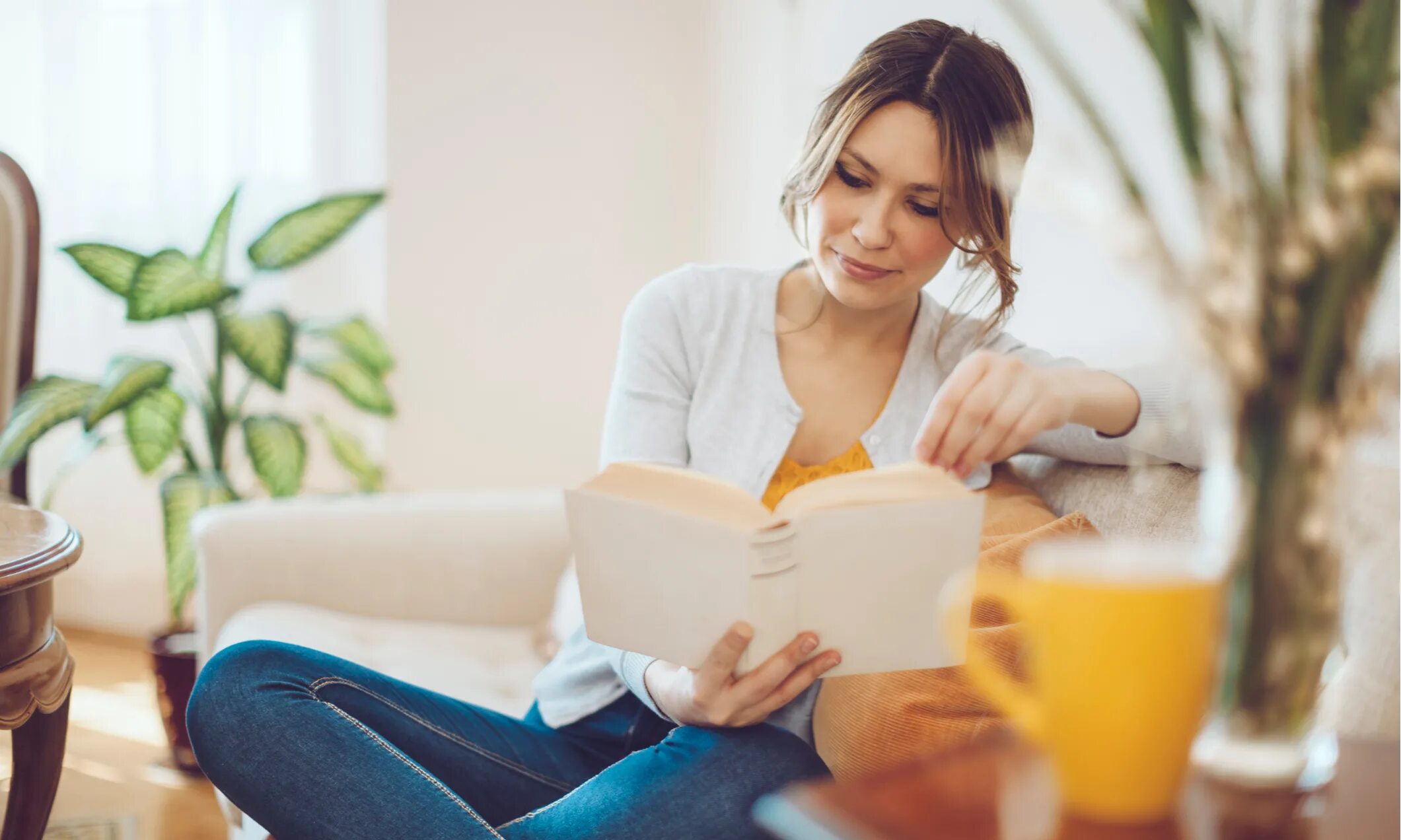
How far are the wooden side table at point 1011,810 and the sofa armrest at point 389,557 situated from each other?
1.38 m

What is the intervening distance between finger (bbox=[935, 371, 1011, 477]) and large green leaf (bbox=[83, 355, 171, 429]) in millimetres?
1753

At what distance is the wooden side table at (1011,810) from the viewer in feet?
1.69

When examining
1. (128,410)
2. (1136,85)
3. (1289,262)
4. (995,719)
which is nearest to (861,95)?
(1136,85)

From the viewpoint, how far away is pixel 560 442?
3055 mm

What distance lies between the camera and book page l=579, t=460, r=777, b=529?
2.73 ft

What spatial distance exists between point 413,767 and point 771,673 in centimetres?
34

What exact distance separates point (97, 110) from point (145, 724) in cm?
147

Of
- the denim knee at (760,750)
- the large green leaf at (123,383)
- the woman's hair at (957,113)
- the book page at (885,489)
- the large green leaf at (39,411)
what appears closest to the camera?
the book page at (885,489)

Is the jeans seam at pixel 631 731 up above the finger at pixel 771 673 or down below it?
below

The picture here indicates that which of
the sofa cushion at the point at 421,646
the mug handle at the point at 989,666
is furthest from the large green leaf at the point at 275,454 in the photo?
the mug handle at the point at 989,666

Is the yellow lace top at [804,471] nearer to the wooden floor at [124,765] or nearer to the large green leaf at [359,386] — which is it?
the wooden floor at [124,765]

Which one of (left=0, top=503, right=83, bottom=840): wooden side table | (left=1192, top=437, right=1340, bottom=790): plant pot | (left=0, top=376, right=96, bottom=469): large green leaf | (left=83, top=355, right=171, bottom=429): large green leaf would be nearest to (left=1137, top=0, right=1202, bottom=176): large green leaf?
(left=1192, top=437, right=1340, bottom=790): plant pot

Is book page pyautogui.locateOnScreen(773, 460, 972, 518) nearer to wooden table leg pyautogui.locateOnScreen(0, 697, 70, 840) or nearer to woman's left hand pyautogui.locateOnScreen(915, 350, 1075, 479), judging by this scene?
woman's left hand pyautogui.locateOnScreen(915, 350, 1075, 479)

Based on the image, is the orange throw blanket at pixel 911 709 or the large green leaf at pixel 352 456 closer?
the orange throw blanket at pixel 911 709
